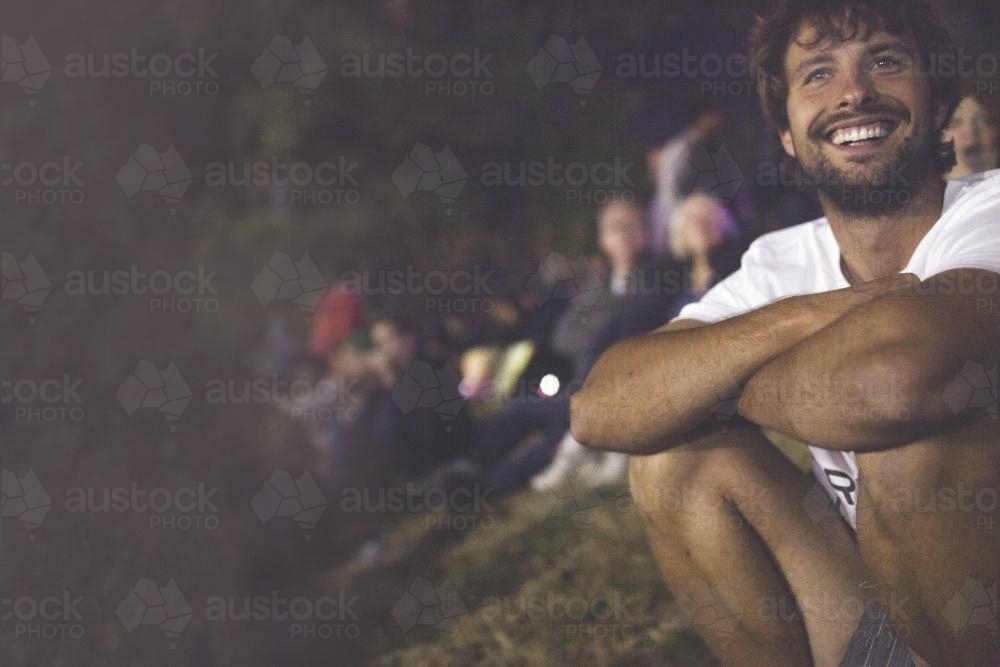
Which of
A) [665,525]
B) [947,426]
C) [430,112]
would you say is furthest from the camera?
[430,112]

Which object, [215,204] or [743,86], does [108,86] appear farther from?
[743,86]

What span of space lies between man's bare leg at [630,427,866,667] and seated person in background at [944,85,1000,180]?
2.58 feet

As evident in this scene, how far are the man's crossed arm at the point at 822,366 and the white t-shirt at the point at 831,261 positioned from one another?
132 mm

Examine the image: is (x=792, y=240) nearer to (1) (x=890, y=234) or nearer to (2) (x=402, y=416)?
(1) (x=890, y=234)

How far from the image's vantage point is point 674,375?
2125mm

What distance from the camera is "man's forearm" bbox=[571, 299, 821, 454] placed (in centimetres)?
202

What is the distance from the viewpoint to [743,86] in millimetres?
2635

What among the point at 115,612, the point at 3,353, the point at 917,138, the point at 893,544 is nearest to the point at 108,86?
the point at 3,353

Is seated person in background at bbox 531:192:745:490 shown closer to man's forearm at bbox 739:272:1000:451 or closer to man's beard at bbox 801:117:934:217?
→ man's beard at bbox 801:117:934:217

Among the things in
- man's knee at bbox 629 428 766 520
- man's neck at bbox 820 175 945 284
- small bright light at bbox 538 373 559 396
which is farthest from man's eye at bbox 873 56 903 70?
small bright light at bbox 538 373 559 396

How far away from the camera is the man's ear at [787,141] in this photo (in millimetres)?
2502

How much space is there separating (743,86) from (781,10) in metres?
0.21

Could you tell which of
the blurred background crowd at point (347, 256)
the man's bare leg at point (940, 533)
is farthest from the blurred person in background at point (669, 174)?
the man's bare leg at point (940, 533)

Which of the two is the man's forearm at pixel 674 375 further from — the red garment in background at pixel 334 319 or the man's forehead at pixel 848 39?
the red garment in background at pixel 334 319
